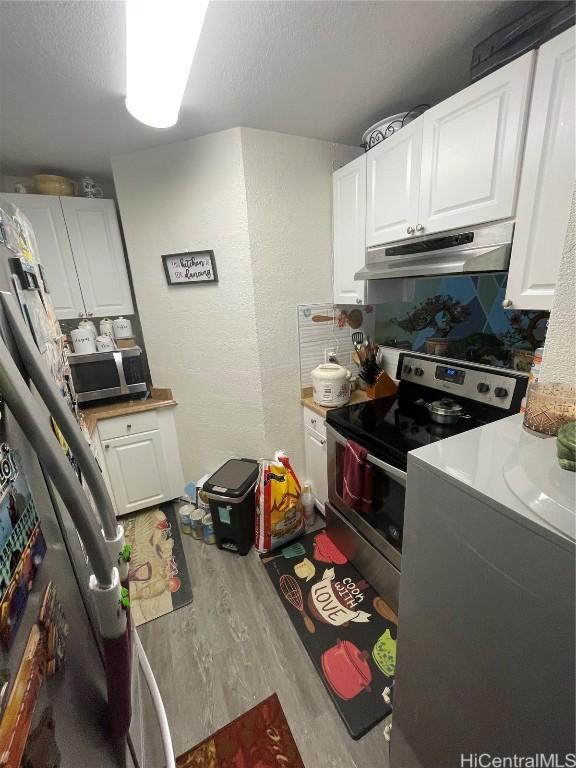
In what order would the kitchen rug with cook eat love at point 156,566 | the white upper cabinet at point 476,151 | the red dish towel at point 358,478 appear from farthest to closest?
the kitchen rug with cook eat love at point 156,566
the red dish towel at point 358,478
the white upper cabinet at point 476,151

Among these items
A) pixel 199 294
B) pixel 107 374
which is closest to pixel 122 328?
pixel 107 374

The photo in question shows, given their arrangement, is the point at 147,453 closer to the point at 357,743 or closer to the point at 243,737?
the point at 243,737

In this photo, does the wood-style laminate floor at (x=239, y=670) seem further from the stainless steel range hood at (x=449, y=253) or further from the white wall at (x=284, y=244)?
the stainless steel range hood at (x=449, y=253)

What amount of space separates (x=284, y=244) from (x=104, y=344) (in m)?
1.39

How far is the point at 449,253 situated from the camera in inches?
47.4

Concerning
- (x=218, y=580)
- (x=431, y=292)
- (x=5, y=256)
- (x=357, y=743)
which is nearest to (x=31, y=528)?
(x=5, y=256)

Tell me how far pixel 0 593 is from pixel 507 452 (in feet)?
3.21

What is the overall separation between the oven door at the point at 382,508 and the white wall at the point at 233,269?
567 millimetres

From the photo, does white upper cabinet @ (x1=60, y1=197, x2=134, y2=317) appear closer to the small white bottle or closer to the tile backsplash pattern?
the tile backsplash pattern

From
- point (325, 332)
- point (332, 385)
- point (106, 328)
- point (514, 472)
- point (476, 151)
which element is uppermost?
point (476, 151)

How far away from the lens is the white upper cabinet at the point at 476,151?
99cm

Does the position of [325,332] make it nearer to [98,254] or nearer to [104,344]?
[104,344]

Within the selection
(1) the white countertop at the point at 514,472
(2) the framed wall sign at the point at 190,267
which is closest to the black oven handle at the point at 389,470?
(1) the white countertop at the point at 514,472

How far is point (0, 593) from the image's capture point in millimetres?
369
